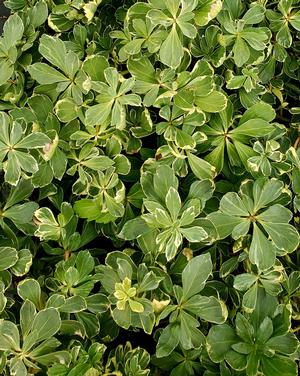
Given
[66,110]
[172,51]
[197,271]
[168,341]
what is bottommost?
[168,341]

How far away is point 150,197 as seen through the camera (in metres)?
1.04

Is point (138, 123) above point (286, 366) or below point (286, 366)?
above

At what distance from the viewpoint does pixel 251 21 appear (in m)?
1.13

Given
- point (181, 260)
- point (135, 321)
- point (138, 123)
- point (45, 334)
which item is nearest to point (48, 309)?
point (45, 334)

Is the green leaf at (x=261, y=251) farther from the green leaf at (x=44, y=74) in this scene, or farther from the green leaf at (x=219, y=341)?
the green leaf at (x=44, y=74)

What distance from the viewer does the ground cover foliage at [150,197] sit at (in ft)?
→ 3.27

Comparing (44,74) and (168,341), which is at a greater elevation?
(44,74)

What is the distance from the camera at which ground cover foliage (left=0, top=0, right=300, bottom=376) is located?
997 mm

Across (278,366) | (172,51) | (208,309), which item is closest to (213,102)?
(172,51)

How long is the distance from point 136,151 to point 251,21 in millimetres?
351

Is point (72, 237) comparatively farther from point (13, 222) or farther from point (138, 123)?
point (138, 123)

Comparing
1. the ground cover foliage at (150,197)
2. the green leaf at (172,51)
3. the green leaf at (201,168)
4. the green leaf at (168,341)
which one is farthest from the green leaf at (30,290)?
the green leaf at (172,51)

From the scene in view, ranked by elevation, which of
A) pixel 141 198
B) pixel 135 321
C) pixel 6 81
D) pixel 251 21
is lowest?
pixel 135 321

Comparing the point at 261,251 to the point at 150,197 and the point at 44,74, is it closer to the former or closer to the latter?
the point at 150,197
